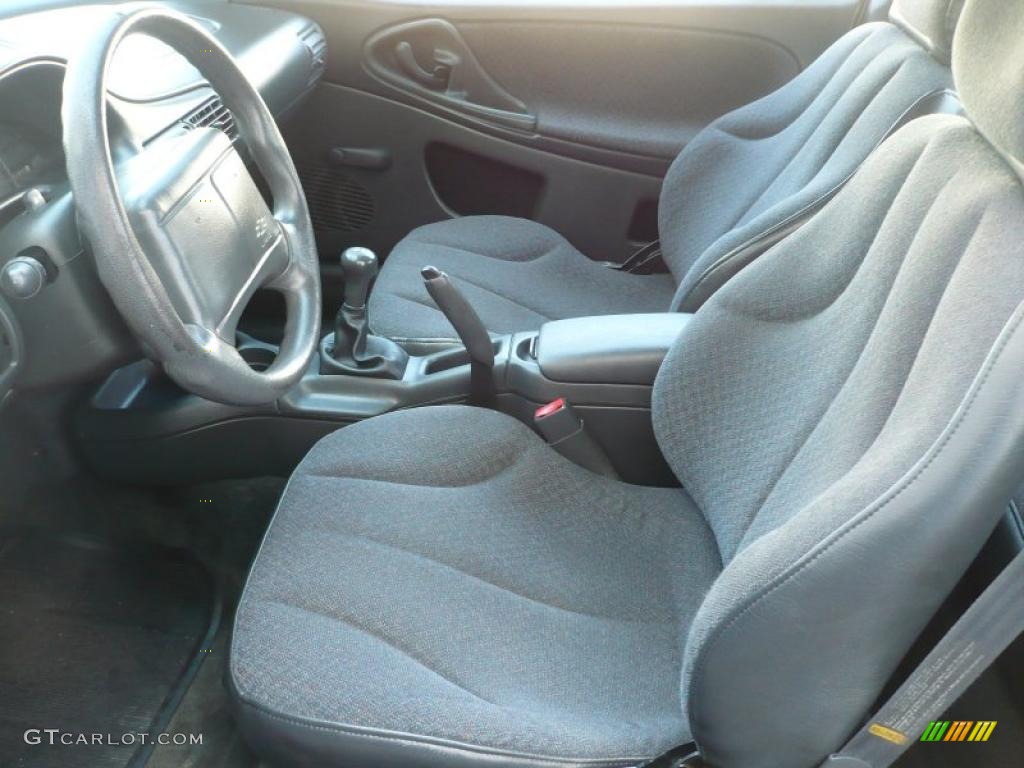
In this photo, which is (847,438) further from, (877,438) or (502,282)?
(502,282)

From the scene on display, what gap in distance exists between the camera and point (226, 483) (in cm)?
163

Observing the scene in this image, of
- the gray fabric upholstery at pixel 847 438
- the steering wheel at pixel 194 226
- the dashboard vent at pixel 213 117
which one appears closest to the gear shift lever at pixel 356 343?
the steering wheel at pixel 194 226

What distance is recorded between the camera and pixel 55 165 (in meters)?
1.13

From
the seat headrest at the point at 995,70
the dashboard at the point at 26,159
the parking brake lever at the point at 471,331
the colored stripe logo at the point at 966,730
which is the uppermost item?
the seat headrest at the point at 995,70

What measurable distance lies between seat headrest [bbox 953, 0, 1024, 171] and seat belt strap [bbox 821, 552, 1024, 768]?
0.98 feet

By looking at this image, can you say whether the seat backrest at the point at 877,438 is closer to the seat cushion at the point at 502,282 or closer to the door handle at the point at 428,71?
the seat cushion at the point at 502,282

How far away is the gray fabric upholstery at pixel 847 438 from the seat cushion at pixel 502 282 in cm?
60

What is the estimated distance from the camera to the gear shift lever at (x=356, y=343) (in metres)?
1.38

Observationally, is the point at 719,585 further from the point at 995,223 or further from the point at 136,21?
the point at 136,21

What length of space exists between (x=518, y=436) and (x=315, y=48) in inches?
39.9

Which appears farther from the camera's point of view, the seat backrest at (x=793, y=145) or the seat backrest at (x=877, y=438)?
the seat backrest at (x=793, y=145)

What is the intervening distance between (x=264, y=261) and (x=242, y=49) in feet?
2.11

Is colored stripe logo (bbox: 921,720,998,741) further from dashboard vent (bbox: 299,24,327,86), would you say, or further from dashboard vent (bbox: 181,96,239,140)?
dashboard vent (bbox: 299,24,327,86)

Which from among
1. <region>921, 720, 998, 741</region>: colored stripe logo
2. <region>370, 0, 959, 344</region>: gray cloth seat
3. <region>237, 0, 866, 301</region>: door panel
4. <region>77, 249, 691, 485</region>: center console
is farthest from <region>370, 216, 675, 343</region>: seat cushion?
<region>921, 720, 998, 741</region>: colored stripe logo
